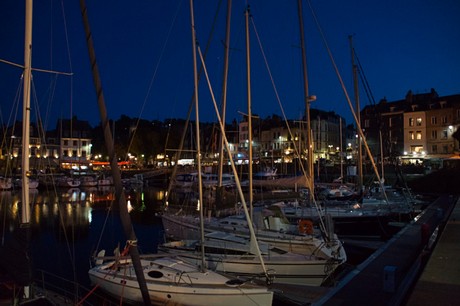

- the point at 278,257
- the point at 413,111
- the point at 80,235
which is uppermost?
the point at 413,111

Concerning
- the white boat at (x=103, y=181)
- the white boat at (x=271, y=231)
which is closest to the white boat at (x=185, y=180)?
the white boat at (x=103, y=181)

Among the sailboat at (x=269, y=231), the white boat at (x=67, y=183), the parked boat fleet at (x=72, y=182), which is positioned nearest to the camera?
the sailboat at (x=269, y=231)

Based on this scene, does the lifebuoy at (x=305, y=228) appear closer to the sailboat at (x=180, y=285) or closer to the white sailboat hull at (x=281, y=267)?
the white sailboat hull at (x=281, y=267)

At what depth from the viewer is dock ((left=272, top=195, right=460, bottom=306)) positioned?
9.45 meters

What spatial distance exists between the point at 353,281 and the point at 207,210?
1154 centimetres

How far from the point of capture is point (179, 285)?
11672 mm

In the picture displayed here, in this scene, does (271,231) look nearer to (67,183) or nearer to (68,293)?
(68,293)

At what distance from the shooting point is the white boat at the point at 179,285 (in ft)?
36.9

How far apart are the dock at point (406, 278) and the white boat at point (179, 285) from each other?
217 centimetres

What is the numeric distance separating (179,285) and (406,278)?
6879 millimetres

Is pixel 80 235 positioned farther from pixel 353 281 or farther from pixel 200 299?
pixel 353 281

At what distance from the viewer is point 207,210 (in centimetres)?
2250

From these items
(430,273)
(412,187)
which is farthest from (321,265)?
(412,187)

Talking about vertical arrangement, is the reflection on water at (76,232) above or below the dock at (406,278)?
below
